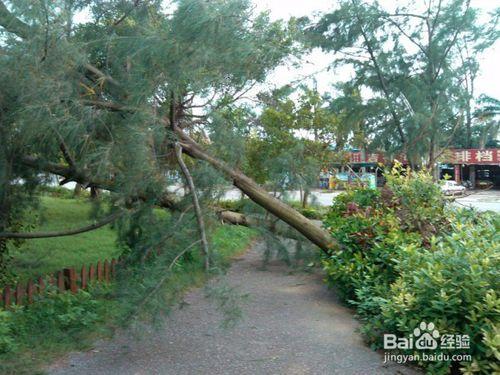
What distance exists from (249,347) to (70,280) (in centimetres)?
275

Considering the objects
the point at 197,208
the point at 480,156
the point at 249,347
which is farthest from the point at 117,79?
the point at 480,156

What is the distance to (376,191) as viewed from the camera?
835cm

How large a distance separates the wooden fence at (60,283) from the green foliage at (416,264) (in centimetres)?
309

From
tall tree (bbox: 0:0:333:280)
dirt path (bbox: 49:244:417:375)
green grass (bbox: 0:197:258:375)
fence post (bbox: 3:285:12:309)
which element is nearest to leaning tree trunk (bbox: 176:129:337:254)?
dirt path (bbox: 49:244:417:375)

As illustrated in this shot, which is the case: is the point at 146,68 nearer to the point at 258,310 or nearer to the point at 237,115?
the point at 237,115

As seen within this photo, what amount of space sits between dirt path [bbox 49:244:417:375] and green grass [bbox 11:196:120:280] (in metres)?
2.19

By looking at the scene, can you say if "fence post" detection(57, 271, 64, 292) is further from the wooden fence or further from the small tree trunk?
the small tree trunk

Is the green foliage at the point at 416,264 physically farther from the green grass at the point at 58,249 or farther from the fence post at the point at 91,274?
the green grass at the point at 58,249

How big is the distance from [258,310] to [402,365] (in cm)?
225

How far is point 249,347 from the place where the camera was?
498 cm

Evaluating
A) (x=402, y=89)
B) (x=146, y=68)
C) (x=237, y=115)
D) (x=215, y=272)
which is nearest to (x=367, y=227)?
(x=237, y=115)

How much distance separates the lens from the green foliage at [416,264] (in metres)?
4.12

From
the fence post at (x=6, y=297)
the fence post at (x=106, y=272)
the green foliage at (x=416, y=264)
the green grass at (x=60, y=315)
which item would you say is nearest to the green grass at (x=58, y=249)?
the green grass at (x=60, y=315)

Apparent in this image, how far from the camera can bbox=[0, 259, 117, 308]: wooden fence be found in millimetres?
5625
